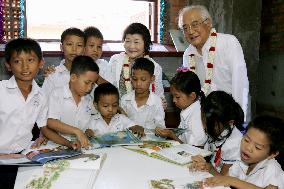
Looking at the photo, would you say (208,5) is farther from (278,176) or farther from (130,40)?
(278,176)

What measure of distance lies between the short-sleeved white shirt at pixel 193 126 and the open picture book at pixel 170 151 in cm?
33

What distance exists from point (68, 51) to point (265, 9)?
4866 millimetres

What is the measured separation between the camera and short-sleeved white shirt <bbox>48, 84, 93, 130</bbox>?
2650 millimetres

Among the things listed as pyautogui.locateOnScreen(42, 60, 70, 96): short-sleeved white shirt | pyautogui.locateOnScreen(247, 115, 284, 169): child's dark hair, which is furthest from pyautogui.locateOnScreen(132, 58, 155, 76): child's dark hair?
pyautogui.locateOnScreen(247, 115, 284, 169): child's dark hair

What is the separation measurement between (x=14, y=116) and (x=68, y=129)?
0.36m

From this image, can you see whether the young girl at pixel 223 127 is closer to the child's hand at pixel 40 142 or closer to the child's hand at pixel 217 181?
the child's hand at pixel 217 181

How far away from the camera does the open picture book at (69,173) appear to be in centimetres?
152

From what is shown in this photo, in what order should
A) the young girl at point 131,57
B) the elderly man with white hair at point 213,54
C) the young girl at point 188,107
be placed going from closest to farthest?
the young girl at point 188,107, the elderly man with white hair at point 213,54, the young girl at point 131,57

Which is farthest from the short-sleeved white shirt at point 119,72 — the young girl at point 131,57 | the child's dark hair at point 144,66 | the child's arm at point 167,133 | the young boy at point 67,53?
the child's arm at point 167,133

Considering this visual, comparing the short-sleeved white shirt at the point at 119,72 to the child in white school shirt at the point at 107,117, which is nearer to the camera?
the child in white school shirt at the point at 107,117

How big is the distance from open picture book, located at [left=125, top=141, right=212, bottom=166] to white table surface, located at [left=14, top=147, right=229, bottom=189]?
0.05 meters

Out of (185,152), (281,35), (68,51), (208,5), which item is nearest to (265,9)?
(281,35)

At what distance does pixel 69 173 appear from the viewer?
1.64m

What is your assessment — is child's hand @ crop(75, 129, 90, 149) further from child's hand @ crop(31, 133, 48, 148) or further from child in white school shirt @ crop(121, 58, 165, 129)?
child in white school shirt @ crop(121, 58, 165, 129)
